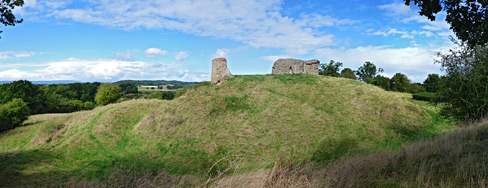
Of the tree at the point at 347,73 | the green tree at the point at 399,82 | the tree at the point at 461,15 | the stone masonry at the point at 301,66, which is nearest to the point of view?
the tree at the point at 461,15

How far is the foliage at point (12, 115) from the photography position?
24.3 meters

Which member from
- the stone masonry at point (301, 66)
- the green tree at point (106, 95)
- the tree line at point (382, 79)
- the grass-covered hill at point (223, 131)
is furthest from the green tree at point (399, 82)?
the green tree at point (106, 95)

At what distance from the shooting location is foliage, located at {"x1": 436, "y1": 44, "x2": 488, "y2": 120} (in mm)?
12008

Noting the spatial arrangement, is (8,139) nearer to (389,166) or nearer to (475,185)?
(389,166)

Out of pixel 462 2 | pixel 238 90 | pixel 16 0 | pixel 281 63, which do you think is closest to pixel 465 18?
pixel 462 2

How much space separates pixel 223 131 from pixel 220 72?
27.2 feet

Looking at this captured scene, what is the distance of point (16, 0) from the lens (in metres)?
10.5

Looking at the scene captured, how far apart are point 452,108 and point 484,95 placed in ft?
5.02

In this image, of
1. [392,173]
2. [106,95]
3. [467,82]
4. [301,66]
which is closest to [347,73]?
[301,66]

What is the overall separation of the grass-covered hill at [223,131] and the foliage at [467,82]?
6.47 ft

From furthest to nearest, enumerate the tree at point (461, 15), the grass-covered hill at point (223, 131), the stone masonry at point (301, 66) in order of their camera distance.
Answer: the stone masonry at point (301, 66) → the grass-covered hill at point (223, 131) → the tree at point (461, 15)

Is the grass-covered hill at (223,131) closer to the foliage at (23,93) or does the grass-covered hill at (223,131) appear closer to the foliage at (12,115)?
the foliage at (12,115)

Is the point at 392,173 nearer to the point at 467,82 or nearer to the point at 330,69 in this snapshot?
the point at 467,82

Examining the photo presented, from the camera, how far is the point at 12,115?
25.1m
